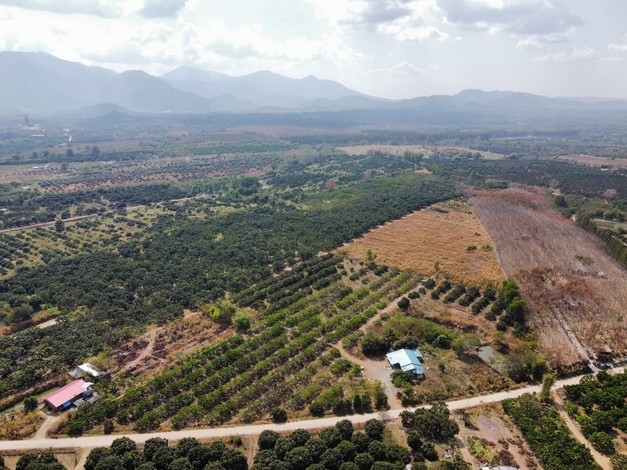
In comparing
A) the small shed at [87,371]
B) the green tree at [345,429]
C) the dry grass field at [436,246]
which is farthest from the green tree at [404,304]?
the small shed at [87,371]


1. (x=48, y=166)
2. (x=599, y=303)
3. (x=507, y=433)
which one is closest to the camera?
(x=507, y=433)

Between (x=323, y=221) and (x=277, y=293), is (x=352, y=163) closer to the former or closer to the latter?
(x=323, y=221)

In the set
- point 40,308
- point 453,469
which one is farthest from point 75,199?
point 453,469

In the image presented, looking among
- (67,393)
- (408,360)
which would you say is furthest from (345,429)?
(67,393)

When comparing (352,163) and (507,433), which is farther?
(352,163)

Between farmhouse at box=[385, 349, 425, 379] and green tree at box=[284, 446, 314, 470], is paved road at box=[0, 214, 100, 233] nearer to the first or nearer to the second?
farmhouse at box=[385, 349, 425, 379]

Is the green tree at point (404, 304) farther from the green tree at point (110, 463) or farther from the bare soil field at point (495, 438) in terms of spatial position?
the green tree at point (110, 463)
